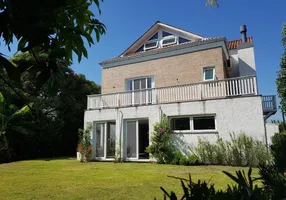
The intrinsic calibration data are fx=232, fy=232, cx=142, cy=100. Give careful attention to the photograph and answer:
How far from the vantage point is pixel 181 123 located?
1454cm

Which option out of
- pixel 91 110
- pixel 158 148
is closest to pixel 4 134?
pixel 158 148

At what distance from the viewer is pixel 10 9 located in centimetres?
112

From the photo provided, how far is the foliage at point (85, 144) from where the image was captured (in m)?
15.9

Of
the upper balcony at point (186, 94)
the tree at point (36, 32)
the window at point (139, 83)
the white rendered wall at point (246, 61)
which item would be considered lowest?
the tree at point (36, 32)

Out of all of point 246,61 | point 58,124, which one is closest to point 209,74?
point 246,61

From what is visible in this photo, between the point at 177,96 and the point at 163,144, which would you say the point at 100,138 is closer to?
the point at 163,144

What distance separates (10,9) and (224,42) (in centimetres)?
1652

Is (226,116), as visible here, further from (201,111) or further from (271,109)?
(271,109)

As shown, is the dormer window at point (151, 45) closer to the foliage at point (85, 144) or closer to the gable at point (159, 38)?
the gable at point (159, 38)

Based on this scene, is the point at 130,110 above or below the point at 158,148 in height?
above

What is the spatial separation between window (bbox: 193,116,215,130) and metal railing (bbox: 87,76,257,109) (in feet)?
4.05

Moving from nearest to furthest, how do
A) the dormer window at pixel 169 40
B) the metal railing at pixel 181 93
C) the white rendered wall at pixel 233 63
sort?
1. the metal railing at pixel 181 93
2. the white rendered wall at pixel 233 63
3. the dormer window at pixel 169 40

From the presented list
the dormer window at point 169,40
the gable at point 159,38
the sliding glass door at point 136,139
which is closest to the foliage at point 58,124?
the gable at point 159,38

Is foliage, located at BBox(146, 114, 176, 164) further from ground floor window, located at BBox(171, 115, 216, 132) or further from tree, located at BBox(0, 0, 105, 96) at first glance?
tree, located at BBox(0, 0, 105, 96)
